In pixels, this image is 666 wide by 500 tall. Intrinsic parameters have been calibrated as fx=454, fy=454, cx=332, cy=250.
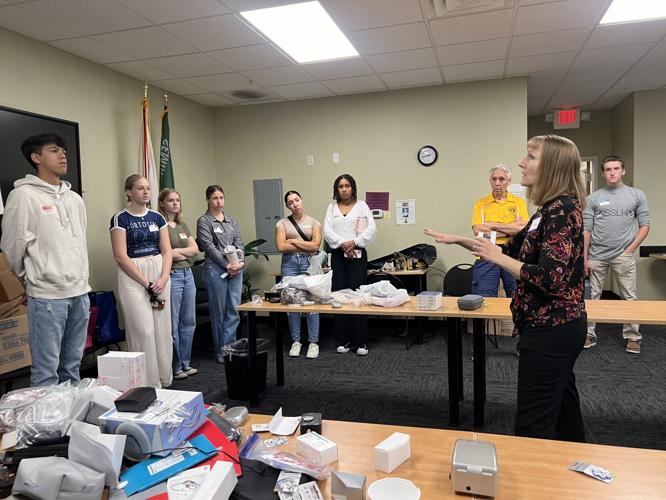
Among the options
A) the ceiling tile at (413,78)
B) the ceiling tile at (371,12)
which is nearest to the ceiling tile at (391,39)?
the ceiling tile at (371,12)

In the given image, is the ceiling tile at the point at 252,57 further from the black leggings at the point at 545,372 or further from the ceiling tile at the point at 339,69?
the black leggings at the point at 545,372

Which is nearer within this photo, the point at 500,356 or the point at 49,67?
the point at 49,67

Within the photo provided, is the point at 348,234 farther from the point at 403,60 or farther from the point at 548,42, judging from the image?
the point at 548,42

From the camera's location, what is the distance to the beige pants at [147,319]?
3188mm

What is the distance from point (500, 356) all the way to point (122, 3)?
4.08 m

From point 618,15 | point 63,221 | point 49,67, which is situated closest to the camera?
point 63,221

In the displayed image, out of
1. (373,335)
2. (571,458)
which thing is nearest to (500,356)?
(373,335)

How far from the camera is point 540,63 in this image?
14.9 feet

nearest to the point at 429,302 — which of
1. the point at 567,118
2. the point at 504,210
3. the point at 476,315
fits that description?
the point at 476,315

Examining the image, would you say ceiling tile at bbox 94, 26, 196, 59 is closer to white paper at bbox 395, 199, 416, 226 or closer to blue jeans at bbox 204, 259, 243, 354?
blue jeans at bbox 204, 259, 243, 354

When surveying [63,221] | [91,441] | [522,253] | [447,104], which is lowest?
[91,441]

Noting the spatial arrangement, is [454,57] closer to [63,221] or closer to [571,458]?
[63,221]

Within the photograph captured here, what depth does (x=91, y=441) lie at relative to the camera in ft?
3.39

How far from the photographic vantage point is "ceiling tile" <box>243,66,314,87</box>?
14.8ft
